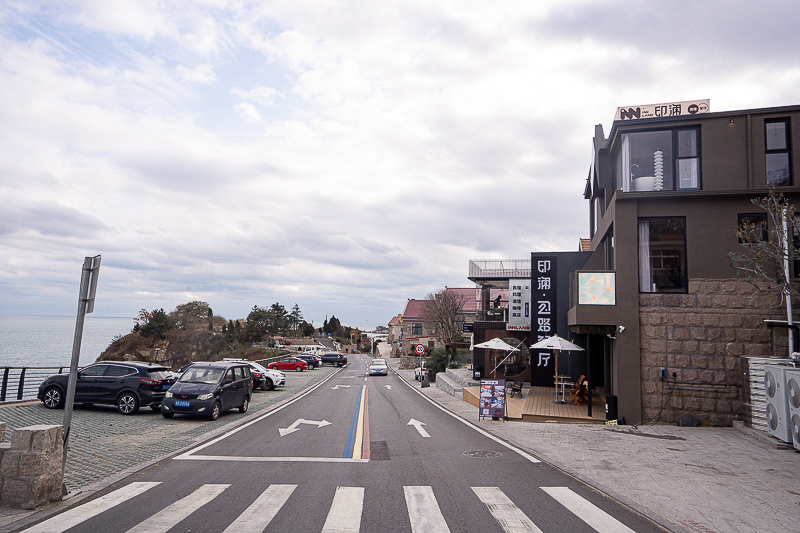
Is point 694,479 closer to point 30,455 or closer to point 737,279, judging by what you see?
point 737,279

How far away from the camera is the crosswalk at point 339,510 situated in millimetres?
6043

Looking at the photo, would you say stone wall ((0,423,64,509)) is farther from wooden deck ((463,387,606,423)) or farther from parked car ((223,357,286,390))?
parked car ((223,357,286,390))

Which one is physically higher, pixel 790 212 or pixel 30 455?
pixel 790 212

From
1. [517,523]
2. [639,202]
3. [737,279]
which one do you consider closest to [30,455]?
[517,523]

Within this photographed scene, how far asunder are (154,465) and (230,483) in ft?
7.03

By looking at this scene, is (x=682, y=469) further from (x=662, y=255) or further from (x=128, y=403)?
(x=128, y=403)

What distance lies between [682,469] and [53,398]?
17.1m

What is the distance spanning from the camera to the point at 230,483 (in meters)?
8.05

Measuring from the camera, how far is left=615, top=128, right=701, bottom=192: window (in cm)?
1623

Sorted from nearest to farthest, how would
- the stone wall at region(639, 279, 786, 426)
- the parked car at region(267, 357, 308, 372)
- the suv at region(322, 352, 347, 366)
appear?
the stone wall at region(639, 279, 786, 426), the parked car at region(267, 357, 308, 372), the suv at region(322, 352, 347, 366)

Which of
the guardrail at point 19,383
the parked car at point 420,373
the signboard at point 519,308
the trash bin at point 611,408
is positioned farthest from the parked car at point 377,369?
the trash bin at point 611,408

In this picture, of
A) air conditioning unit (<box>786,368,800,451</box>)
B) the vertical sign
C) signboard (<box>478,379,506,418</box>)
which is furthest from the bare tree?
air conditioning unit (<box>786,368,800,451</box>)

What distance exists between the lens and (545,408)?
18.7 meters

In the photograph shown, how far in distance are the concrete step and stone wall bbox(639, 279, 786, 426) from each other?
38.0 ft
